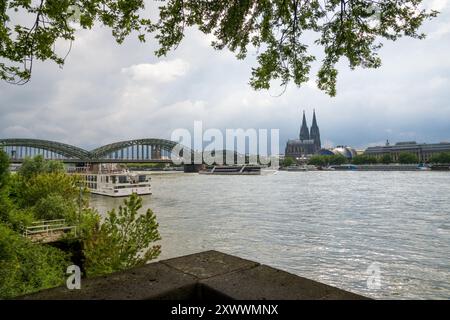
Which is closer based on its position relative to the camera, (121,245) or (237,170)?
(121,245)

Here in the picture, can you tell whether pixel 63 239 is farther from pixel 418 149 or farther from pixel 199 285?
pixel 418 149

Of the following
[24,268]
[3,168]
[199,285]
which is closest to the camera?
[199,285]

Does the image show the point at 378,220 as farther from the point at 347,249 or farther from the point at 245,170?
the point at 245,170

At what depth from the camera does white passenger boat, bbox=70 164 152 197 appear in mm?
51562

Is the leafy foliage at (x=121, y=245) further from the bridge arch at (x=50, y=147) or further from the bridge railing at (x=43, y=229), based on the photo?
the bridge arch at (x=50, y=147)

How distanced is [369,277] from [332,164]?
184327mm

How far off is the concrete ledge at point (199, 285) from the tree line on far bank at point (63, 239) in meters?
4.16

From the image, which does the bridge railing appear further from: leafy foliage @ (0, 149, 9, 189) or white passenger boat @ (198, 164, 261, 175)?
white passenger boat @ (198, 164, 261, 175)

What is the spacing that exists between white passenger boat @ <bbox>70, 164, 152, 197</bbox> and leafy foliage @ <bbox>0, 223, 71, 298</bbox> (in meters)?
37.1

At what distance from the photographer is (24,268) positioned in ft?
36.1

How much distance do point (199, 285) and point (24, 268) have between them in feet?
37.1

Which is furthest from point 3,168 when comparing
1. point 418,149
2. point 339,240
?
point 418,149

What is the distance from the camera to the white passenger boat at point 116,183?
169 feet
